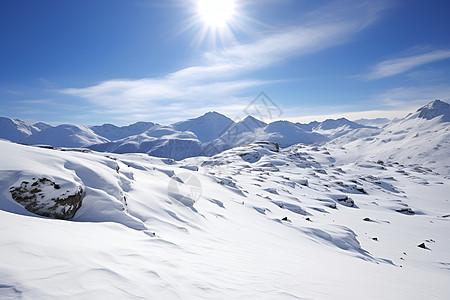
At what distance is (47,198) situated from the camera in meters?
7.07

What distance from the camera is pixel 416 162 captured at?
19125 centimetres

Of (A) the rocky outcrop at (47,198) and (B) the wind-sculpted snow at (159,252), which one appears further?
(A) the rocky outcrop at (47,198)

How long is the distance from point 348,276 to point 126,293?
7251mm

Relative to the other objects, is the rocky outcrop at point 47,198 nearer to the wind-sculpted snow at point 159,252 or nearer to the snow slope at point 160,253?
the wind-sculpted snow at point 159,252

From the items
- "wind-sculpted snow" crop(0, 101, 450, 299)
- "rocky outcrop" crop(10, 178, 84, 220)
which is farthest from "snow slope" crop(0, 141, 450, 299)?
"rocky outcrop" crop(10, 178, 84, 220)

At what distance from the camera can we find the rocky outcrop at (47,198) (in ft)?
22.1

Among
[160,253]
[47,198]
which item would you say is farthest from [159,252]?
[47,198]

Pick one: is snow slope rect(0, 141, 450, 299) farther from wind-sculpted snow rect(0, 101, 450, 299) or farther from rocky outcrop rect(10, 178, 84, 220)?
rocky outcrop rect(10, 178, 84, 220)

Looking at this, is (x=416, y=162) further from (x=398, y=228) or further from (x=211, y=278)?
(x=211, y=278)

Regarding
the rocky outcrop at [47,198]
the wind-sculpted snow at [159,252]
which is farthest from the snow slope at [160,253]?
the rocky outcrop at [47,198]

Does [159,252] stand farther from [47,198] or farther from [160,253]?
[47,198]

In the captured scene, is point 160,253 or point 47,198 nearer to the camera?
point 160,253

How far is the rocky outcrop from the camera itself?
6.72m

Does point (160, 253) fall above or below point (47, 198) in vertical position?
below
